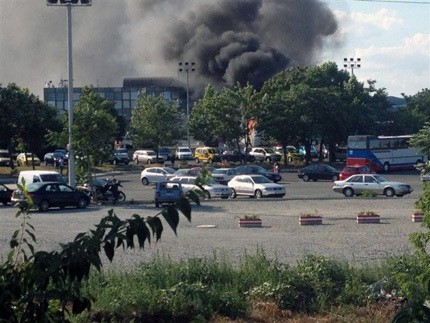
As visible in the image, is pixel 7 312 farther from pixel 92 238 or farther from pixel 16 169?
pixel 16 169

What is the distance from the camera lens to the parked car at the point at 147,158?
79.3m

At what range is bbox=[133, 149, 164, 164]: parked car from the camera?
7935cm

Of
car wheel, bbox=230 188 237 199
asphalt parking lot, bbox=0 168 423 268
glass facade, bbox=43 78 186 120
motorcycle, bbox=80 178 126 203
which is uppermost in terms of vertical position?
glass facade, bbox=43 78 186 120

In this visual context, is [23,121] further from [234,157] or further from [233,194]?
[233,194]

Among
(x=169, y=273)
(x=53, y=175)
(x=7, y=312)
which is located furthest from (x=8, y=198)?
(x=7, y=312)

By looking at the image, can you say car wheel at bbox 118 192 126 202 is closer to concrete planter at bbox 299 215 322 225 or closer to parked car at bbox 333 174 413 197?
parked car at bbox 333 174 413 197

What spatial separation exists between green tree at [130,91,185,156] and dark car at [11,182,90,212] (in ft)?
139

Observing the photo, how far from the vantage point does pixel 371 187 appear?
144 feet

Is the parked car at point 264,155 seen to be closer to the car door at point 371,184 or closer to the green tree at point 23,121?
the green tree at point 23,121

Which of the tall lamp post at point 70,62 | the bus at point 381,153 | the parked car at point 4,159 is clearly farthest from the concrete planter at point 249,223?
the parked car at point 4,159

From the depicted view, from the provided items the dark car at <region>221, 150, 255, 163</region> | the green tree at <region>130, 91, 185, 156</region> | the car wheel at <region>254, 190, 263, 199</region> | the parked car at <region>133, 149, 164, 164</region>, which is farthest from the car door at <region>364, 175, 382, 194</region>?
the green tree at <region>130, 91, 185, 156</region>

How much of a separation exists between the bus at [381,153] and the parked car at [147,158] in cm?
1972

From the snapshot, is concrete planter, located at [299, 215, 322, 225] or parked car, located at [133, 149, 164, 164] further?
parked car, located at [133, 149, 164, 164]

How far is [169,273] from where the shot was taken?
15.5 meters
